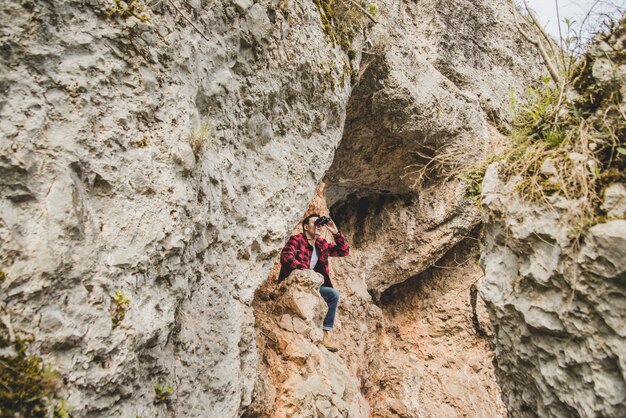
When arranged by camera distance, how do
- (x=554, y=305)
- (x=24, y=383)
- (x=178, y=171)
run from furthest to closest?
(x=178, y=171) → (x=554, y=305) → (x=24, y=383)

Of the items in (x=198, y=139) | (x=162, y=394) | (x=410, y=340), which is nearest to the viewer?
(x=162, y=394)

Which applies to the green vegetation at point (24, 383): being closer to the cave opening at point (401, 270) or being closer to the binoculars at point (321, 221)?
the binoculars at point (321, 221)

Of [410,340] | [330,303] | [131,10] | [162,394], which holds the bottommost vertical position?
[410,340]

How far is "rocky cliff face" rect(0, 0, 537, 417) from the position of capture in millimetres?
2184

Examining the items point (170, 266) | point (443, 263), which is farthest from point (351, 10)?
point (443, 263)

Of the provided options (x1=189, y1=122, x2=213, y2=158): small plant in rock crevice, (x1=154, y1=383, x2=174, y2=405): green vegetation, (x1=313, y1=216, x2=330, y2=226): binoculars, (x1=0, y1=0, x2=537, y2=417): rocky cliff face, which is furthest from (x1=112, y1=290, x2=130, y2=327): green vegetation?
(x1=313, y1=216, x2=330, y2=226): binoculars

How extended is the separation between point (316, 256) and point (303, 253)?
12.5 inches

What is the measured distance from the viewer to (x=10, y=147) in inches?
82.7

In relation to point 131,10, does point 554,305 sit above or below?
above

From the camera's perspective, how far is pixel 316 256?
5.99m

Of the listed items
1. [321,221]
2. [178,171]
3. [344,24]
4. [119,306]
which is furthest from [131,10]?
[321,221]

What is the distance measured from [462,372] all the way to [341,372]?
333 cm

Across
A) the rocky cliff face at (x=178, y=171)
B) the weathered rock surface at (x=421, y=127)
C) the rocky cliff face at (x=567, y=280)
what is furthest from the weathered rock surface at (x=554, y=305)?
the weathered rock surface at (x=421, y=127)

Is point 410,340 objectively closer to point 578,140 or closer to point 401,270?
point 401,270
